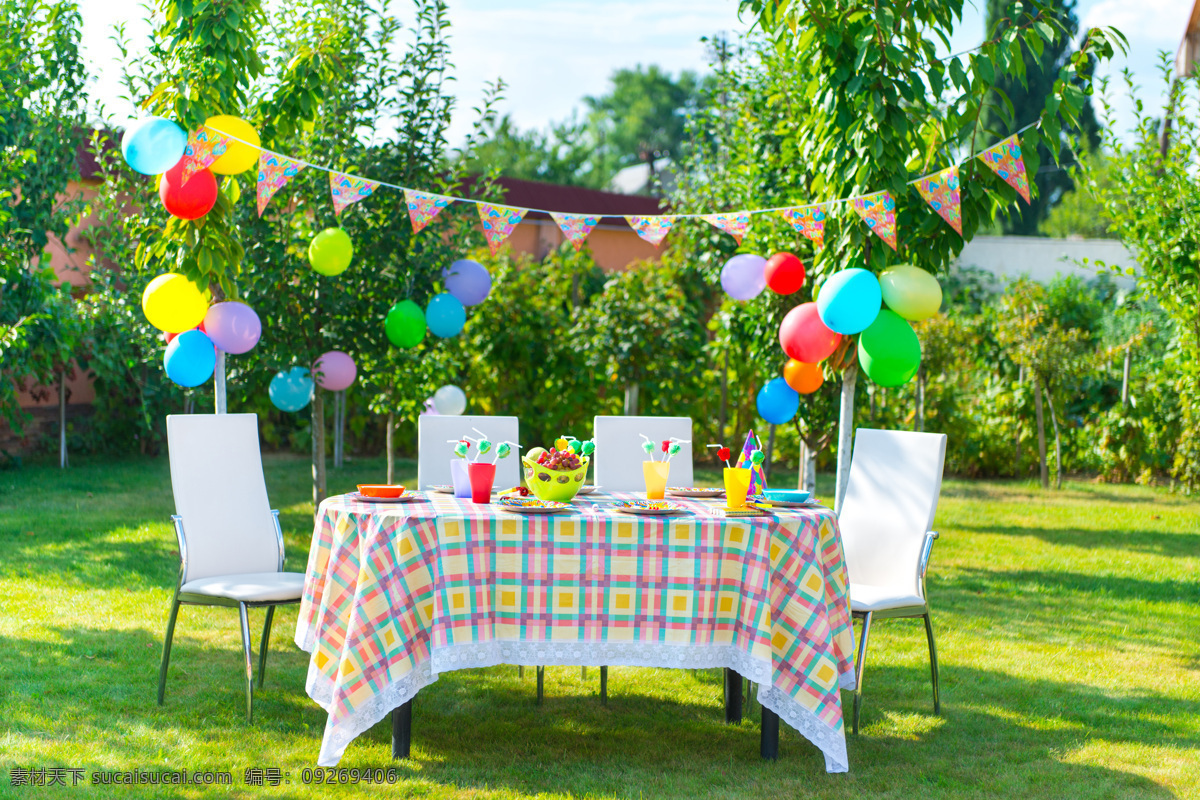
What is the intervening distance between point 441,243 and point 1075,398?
6594 millimetres

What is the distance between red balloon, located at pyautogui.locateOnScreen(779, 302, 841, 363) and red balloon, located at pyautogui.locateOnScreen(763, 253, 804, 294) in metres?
0.46

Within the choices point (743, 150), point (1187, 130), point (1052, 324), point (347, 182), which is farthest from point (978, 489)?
point (347, 182)

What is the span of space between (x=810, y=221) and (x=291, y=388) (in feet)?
9.89

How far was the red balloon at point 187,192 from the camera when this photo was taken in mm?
4277

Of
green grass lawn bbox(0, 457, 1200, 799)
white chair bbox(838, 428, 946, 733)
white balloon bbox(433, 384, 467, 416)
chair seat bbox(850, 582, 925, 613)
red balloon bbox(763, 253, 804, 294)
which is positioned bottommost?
green grass lawn bbox(0, 457, 1200, 799)

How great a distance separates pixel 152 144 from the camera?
407cm

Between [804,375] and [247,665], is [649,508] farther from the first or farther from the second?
[804,375]

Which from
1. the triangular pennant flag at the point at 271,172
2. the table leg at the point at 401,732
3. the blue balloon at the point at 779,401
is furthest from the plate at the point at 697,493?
the blue balloon at the point at 779,401

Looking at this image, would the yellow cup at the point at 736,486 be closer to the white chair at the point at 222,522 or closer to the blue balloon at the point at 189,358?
the white chair at the point at 222,522

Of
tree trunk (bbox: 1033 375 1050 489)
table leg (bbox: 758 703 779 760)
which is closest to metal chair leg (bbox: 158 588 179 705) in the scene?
table leg (bbox: 758 703 779 760)

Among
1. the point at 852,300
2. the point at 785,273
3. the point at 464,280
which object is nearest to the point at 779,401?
the point at 785,273

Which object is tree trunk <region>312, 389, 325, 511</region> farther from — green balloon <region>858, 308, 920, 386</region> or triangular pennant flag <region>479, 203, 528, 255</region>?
green balloon <region>858, 308, 920, 386</region>

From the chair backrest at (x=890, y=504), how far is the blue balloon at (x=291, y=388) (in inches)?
129

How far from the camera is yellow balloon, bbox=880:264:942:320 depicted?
4312 millimetres
